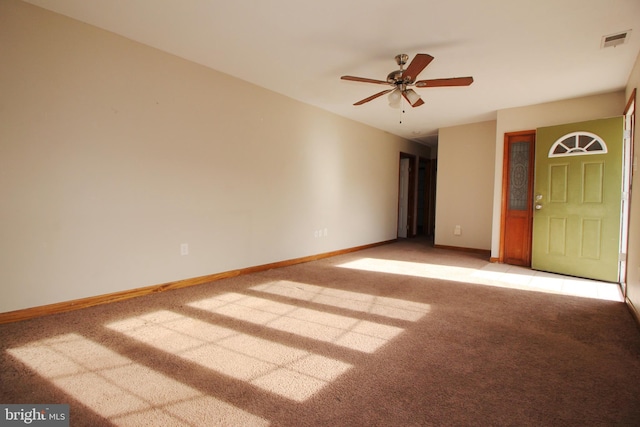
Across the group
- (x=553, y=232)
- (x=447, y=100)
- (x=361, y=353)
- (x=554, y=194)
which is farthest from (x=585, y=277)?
(x=361, y=353)

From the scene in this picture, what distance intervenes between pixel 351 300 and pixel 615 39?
3.45 m

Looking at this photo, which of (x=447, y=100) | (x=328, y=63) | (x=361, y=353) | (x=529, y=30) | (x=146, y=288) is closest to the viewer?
(x=361, y=353)

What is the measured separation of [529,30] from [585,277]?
10.6 feet

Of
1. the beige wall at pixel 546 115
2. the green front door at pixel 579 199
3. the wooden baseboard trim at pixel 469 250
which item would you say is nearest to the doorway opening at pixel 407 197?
the wooden baseboard trim at pixel 469 250

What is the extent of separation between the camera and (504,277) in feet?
12.8

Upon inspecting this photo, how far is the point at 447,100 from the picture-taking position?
14.3 feet

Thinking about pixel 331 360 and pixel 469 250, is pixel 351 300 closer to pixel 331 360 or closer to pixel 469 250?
pixel 331 360

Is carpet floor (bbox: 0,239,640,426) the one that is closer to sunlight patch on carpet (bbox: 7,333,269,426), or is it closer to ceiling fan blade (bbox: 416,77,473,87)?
sunlight patch on carpet (bbox: 7,333,269,426)

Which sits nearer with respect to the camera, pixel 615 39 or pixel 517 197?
pixel 615 39

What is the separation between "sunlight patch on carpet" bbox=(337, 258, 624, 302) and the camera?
3.35 meters

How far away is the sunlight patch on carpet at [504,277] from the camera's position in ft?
11.0

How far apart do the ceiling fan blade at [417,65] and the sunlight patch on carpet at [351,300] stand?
7.13ft

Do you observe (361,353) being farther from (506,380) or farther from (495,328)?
(495,328)

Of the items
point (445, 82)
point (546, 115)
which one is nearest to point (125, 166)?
point (445, 82)
